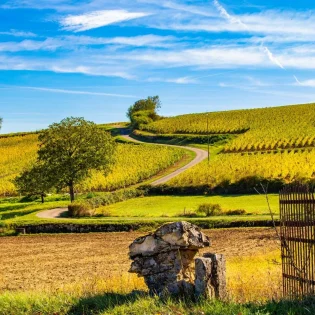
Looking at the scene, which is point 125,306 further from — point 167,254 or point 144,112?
point 144,112

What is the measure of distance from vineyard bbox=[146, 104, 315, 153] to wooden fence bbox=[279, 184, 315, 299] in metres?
69.7

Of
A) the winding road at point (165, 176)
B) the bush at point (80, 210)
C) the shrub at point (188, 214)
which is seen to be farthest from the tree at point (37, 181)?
the shrub at point (188, 214)

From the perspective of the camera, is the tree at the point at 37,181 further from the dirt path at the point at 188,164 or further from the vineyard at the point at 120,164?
the dirt path at the point at 188,164

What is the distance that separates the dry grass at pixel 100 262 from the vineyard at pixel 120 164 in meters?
24.9

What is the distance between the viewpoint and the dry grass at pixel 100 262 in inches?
571

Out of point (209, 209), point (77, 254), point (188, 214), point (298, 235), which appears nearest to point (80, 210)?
point (188, 214)

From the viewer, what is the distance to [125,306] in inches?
420

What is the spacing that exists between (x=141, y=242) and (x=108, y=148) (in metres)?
45.1

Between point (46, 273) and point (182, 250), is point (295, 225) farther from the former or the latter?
point (46, 273)

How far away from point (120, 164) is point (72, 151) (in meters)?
27.3

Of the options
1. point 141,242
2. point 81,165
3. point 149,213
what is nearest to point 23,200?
point 81,165

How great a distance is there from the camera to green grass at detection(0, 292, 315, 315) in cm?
985

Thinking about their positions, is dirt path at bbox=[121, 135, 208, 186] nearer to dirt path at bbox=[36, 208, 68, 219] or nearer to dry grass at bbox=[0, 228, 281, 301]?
dirt path at bbox=[36, 208, 68, 219]

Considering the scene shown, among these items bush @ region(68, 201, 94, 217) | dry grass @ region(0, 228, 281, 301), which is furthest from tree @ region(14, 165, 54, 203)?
dry grass @ region(0, 228, 281, 301)
